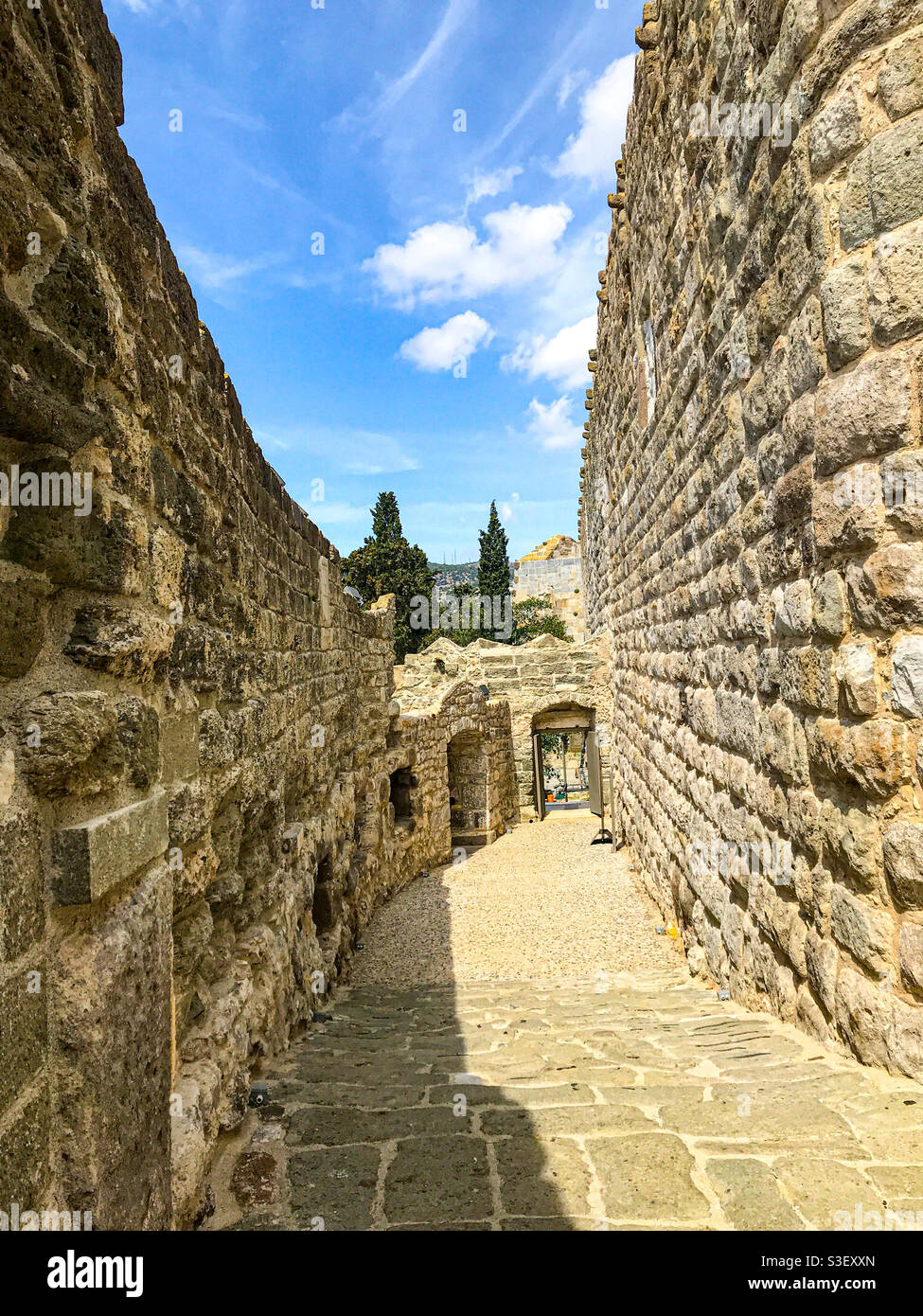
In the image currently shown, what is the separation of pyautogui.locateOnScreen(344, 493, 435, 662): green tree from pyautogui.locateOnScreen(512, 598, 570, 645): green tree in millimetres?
4290

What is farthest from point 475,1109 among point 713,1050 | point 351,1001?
point 351,1001

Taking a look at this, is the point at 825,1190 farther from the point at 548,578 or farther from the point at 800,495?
the point at 548,578

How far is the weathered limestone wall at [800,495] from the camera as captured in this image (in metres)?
2.23

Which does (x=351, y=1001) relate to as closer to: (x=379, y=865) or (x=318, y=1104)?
(x=318, y=1104)

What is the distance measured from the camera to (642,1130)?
7.68ft

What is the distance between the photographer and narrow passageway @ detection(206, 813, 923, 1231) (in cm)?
192

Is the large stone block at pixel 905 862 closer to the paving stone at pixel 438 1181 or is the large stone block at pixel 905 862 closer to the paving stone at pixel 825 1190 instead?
the paving stone at pixel 825 1190

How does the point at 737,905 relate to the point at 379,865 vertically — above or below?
above

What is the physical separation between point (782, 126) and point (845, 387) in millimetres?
1183
